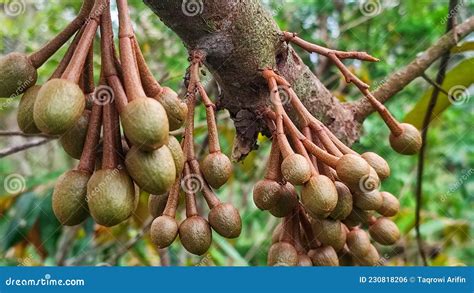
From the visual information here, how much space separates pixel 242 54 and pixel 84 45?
0.43 meters

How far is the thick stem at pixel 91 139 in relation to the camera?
3.45 feet

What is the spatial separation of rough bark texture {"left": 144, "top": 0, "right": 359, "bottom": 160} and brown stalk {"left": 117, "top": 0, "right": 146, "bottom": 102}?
17 cm

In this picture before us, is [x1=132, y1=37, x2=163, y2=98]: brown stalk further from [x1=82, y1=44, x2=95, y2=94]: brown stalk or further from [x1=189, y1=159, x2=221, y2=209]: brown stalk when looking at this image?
[x1=189, y1=159, x2=221, y2=209]: brown stalk

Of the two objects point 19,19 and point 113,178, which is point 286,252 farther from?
point 19,19

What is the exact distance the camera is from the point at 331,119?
1.69 meters

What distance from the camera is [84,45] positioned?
3.46 feet

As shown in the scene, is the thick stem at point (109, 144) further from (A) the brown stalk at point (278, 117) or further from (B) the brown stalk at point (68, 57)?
(A) the brown stalk at point (278, 117)

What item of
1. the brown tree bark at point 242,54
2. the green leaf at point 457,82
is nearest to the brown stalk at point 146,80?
the brown tree bark at point 242,54

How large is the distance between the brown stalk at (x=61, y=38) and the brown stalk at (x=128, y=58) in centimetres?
8

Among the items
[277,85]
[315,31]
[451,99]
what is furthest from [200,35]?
[315,31]

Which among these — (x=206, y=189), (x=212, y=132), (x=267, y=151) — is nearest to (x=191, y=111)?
(x=212, y=132)

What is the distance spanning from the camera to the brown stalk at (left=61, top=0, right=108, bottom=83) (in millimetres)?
1036

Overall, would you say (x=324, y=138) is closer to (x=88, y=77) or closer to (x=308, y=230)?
(x=308, y=230)

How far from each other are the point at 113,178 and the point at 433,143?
366 centimetres
